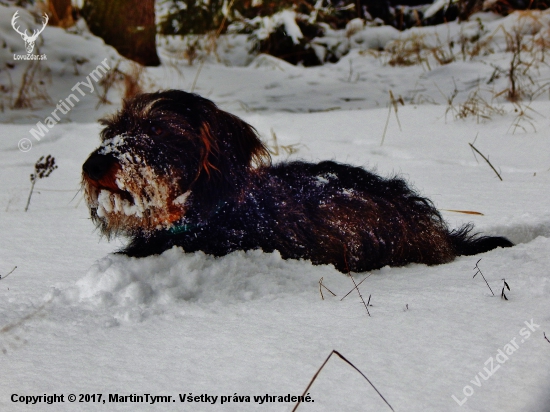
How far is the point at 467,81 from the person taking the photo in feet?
21.9

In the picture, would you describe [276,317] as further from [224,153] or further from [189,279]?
[224,153]

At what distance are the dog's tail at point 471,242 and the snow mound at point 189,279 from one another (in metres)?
1.04

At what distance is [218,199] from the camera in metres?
2.55

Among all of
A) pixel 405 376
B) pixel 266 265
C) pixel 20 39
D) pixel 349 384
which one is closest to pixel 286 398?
pixel 349 384

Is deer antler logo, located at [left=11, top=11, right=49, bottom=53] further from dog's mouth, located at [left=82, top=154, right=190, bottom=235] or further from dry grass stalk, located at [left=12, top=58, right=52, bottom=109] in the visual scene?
dog's mouth, located at [left=82, top=154, right=190, bottom=235]

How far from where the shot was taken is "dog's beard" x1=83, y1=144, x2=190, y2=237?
91.9 inches

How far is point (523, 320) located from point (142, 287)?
1.42 meters

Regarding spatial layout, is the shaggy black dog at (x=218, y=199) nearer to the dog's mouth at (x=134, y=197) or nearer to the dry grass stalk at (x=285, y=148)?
the dog's mouth at (x=134, y=197)

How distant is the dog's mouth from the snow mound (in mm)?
183

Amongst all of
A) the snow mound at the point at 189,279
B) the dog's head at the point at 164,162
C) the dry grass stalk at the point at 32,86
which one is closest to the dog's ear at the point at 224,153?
the dog's head at the point at 164,162

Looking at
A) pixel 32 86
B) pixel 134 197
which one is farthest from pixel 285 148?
pixel 32 86

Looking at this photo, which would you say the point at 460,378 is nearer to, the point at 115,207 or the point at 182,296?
the point at 182,296

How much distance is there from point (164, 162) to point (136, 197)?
0.22 m

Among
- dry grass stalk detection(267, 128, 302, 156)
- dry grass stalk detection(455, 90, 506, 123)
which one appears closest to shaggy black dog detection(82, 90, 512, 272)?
dry grass stalk detection(267, 128, 302, 156)
